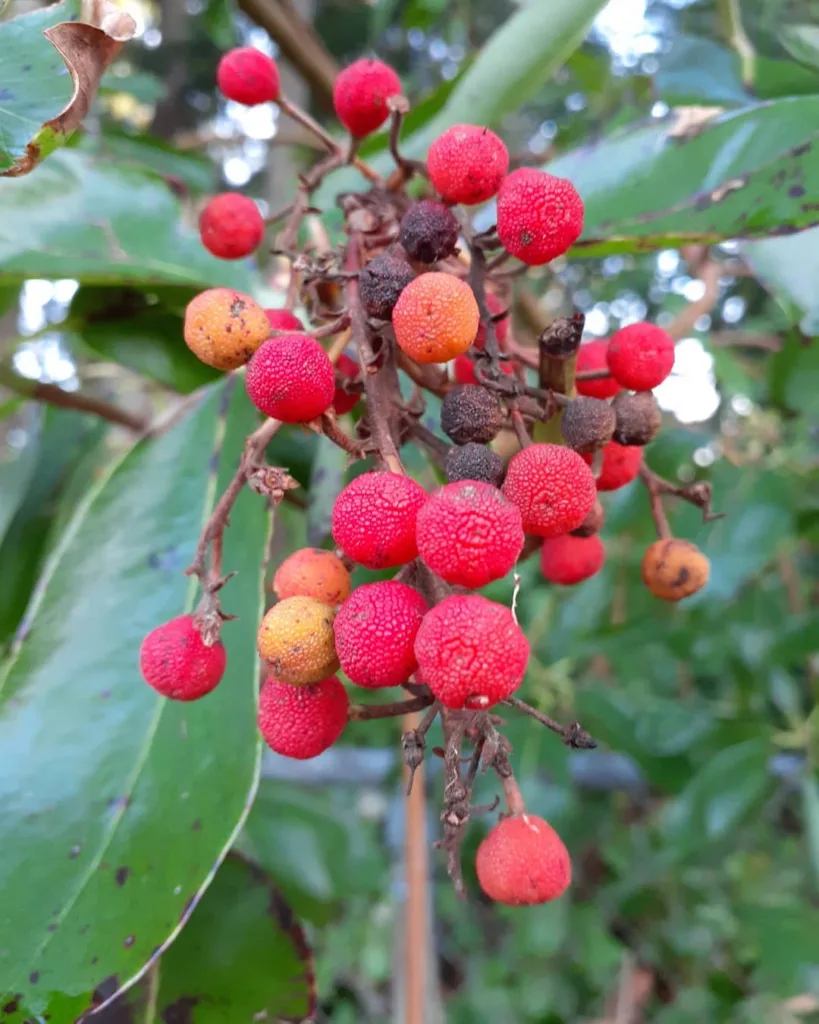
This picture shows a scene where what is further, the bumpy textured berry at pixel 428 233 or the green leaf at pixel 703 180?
the green leaf at pixel 703 180

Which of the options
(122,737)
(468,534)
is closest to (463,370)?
(468,534)

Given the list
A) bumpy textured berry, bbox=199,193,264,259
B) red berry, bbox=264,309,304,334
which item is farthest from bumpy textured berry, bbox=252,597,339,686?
bumpy textured berry, bbox=199,193,264,259

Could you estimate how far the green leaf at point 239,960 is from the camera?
710 millimetres

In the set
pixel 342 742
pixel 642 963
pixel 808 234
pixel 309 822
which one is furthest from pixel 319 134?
pixel 642 963

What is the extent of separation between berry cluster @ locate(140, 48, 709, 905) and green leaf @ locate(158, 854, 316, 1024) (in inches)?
12.5

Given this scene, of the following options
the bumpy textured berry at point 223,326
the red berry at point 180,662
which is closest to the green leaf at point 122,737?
the red berry at point 180,662

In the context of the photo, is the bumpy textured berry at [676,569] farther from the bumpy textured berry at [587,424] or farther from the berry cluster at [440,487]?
the bumpy textured berry at [587,424]

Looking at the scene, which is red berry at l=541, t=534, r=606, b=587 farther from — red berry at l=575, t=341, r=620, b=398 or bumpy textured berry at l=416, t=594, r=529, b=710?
bumpy textured berry at l=416, t=594, r=529, b=710

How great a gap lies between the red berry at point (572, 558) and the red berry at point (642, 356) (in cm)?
13

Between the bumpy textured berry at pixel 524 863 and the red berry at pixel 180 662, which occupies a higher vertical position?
the bumpy textured berry at pixel 524 863

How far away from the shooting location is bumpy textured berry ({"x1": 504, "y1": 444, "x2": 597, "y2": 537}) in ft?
1.50

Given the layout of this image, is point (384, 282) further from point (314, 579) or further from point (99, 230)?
point (99, 230)

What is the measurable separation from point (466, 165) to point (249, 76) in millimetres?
333

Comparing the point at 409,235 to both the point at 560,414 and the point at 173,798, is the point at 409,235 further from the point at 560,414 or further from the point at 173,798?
the point at 173,798
